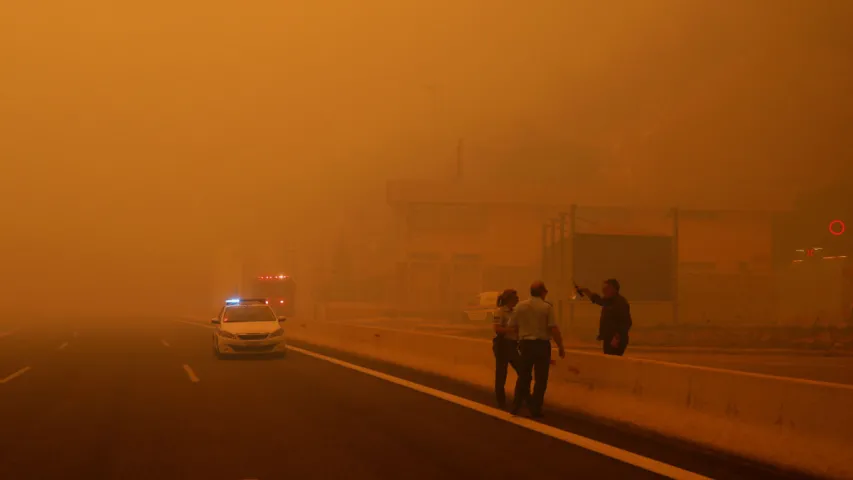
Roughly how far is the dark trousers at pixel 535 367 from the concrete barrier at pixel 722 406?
2.85 ft

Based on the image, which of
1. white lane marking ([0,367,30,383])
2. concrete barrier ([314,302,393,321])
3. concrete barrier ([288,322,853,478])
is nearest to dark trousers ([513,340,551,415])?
concrete barrier ([288,322,853,478])

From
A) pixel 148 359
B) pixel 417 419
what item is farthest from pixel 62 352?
pixel 417 419

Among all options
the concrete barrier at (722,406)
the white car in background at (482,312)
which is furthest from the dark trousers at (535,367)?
the white car in background at (482,312)

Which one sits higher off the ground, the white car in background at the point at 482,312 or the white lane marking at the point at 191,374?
the white car in background at the point at 482,312

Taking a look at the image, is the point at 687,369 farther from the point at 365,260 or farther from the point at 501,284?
the point at 365,260

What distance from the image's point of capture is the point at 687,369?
32.6 ft

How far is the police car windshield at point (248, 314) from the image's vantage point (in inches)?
937

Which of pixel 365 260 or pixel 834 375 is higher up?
pixel 365 260

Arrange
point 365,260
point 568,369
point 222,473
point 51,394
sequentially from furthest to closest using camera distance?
point 365,260, point 51,394, point 568,369, point 222,473

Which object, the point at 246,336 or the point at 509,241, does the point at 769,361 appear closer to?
the point at 246,336

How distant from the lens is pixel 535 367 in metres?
11.5

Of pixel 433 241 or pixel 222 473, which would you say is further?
pixel 433 241

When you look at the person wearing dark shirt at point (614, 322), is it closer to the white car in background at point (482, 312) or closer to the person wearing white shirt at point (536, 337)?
the person wearing white shirt at point (536, 337)

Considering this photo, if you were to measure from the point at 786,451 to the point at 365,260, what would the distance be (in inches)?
4604
